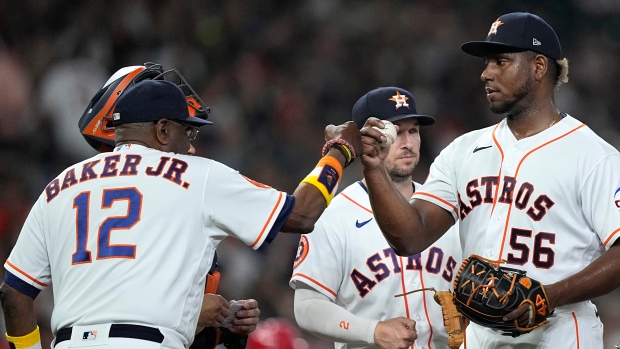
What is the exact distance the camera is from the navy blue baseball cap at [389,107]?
476 cm

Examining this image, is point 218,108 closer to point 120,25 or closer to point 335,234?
point 120,25

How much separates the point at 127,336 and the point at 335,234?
4.82 ft

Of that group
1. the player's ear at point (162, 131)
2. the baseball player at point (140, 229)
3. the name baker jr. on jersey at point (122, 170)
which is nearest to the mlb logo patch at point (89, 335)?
the baseball player at point (140, 229)

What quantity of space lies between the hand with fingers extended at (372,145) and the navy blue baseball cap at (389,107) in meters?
0.87

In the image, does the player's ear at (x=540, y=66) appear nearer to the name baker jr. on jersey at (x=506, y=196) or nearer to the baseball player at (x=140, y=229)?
the name baker jr. on jersey at (x=506, y=196)

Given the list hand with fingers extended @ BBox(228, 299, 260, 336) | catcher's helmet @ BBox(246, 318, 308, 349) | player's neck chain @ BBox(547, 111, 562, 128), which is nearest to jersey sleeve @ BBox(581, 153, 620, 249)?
player's neck chain @ BBox(547, 111, 562, 128)

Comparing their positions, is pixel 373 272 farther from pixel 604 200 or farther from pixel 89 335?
pixel 89 335

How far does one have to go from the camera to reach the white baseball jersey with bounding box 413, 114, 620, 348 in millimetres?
3629

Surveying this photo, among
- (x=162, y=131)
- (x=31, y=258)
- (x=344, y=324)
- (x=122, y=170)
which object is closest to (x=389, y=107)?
(x=344, y=324)

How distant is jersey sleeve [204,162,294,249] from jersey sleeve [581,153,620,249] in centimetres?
117

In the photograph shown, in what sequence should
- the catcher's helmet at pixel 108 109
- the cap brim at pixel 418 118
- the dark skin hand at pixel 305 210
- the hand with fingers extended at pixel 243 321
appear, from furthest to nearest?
the cap brim at pixel 418 118
the catcher's helmet at pixel 108 109
the hand with fingers extended at pixel 243 321
the dark skin hand at pixel 305 210

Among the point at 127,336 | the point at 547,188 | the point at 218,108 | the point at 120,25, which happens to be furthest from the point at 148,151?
the point at 120,25

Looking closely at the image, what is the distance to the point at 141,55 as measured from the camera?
892cm

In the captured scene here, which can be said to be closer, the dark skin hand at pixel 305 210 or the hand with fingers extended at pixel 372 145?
the dark skin hand at pixel 305 210
